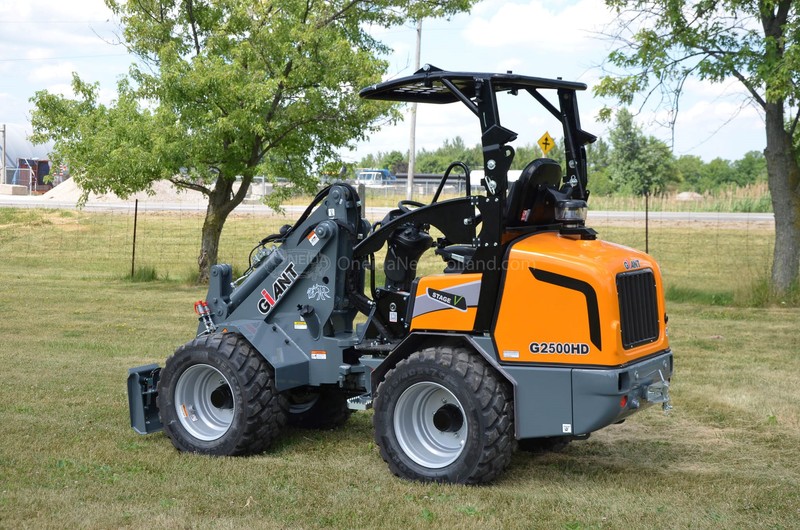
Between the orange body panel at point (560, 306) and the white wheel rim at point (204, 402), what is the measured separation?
7.76ft

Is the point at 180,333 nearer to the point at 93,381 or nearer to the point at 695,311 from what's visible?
the point at 93,381

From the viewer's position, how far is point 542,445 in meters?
7.39

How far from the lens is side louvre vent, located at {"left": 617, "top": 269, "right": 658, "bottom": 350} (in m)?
6.05

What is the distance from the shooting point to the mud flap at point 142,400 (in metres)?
7.44

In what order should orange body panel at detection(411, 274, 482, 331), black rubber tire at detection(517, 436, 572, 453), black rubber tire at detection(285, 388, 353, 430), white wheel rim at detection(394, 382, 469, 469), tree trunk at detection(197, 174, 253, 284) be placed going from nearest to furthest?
orange body panel at detection(411, 274, 482, 331) < white wheel rim at detection(394, 382, 469, 469) < black rubber tire at detection(517, 436, 572, 453) < black rubber tire at detection(285, 388, 353, 430) < tree trunk at detection(197, 174, 253, 284)

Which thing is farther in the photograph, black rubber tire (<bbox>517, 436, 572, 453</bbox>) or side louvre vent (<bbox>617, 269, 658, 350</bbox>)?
black rubber tire (<bbox>517, 436, 572, 453</bbox>)

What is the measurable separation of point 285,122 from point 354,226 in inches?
439

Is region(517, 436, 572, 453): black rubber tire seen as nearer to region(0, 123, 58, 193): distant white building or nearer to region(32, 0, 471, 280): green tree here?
region(32, 0, 471, 280): green tree

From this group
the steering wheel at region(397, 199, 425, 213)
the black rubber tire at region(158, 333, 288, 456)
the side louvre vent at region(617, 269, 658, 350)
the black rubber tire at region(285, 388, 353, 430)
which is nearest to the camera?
the side louvre vent at region(617, 269, 658, 350)

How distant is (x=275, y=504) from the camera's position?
19.1ft

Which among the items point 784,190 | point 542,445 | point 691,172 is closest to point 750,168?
point 691,172

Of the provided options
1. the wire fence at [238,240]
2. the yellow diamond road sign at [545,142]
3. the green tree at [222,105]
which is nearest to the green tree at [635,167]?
the wire fence at [238,240]

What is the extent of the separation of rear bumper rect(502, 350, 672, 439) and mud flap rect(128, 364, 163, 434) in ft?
10.1

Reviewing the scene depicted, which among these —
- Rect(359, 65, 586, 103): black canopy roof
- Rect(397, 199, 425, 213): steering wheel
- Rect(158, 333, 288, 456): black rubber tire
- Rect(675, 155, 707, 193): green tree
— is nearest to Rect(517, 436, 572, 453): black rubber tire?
Rect(158, 333, 288, 456): black rubber tire
